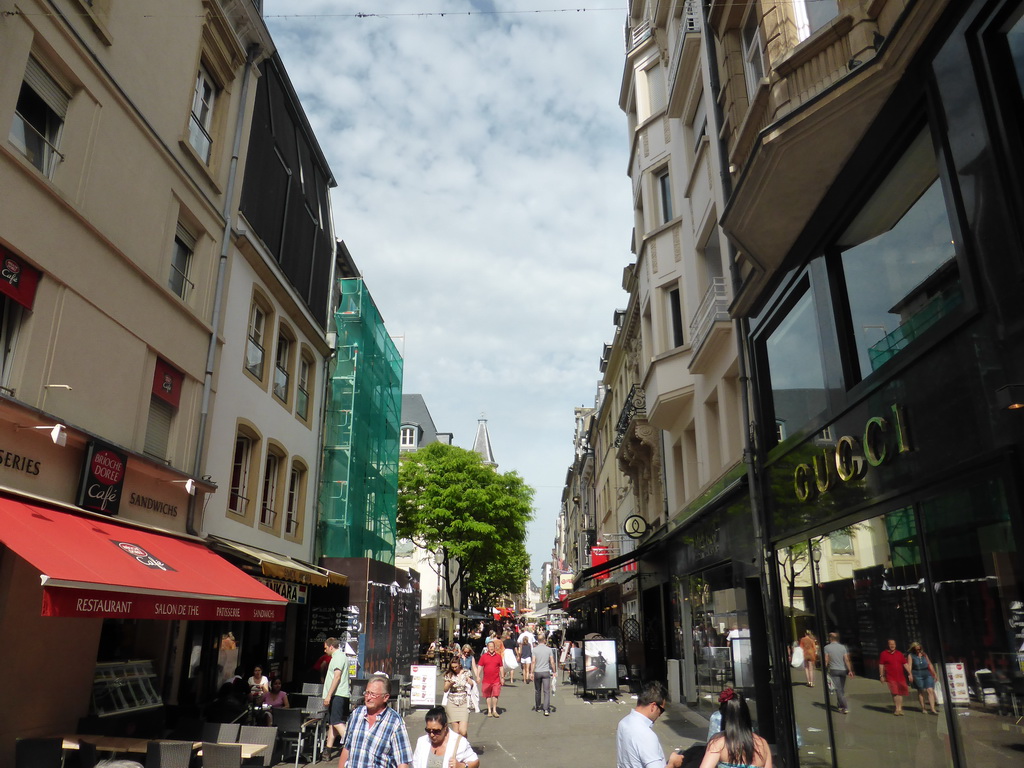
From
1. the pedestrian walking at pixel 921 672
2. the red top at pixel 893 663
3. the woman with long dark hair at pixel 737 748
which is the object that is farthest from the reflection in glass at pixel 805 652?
the woman with long dark hair at pixel 737 748

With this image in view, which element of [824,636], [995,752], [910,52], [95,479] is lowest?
[995,752]

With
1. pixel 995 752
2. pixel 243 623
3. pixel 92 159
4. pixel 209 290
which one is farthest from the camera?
pixel 243 623

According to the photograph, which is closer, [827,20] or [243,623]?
[827,20]

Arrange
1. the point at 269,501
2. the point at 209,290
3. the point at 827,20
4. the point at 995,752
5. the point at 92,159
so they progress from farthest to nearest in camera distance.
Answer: the point at 269,501, the point at 209,290, the point at 92,159, the point at 827,20, the point at 995,752

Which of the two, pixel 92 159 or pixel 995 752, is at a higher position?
pixel 92 159

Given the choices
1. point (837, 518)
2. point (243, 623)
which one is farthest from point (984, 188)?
point (243, 623)

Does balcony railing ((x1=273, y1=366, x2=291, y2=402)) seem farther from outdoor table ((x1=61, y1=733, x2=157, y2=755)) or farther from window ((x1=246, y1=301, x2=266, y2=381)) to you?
outdoor table ((x1=61, y1=733, x2=157, y2=755))

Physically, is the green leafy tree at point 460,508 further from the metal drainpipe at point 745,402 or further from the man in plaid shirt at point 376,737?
the man in plaid shirt at point 376,737

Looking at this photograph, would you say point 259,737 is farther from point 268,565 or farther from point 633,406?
point 633,406

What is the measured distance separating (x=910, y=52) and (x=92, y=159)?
33.2ft

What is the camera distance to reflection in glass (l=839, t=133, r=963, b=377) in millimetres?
6984

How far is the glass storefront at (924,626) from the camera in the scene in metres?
5.89

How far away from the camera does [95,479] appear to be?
9.73m

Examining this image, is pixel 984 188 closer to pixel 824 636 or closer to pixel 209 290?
pixel 824 636
